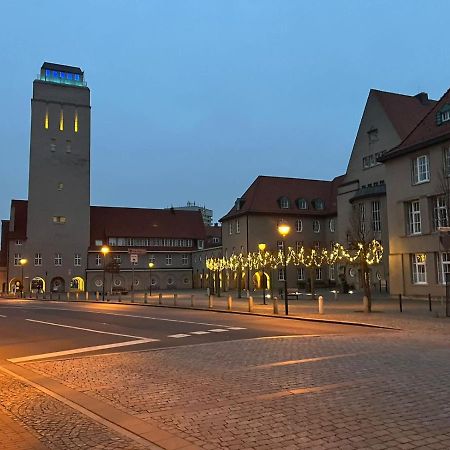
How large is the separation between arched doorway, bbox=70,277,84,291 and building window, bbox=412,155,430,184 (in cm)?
5400

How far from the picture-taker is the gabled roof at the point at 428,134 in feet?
108

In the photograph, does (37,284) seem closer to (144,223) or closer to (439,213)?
(144,223)

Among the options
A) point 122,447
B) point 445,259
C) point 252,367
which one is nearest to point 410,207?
point 445,259

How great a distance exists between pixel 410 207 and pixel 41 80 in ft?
195

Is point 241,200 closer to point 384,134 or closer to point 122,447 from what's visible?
point 384,134

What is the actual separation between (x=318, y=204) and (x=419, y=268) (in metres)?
34.8

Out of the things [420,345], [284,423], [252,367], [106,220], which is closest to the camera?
[284,423]

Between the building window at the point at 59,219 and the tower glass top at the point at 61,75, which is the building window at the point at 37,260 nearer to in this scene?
the building window at the point at 59,219

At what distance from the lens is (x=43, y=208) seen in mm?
73562

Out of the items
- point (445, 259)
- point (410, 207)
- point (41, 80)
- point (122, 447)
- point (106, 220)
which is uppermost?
point (41, 80)

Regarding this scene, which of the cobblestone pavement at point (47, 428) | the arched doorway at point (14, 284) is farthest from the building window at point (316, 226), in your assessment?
the cobblestone pavement at point (47, 428)

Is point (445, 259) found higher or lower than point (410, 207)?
lower

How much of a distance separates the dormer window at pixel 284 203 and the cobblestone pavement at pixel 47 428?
196 feet

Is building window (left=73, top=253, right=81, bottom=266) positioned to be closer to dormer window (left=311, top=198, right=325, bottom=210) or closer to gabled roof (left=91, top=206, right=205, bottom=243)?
gabled roof (left=91, top=206, right=205, bottom=243)
